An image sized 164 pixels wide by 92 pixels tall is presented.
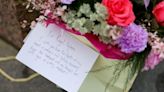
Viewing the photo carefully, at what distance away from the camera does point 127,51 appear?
2.70 ft

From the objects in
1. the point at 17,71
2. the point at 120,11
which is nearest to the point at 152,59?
the point at 120,11

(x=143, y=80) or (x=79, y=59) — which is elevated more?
(x=79, y=59)

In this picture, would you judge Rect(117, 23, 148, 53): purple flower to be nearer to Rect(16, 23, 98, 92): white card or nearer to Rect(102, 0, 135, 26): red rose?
Rect(102, 0, 135, 26): red rose

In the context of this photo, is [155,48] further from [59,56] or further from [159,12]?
[59,56]

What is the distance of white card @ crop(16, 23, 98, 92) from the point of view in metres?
0.95

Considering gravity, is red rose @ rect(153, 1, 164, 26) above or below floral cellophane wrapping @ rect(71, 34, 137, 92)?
above

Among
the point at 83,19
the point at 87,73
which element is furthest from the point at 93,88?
the point at 83,19

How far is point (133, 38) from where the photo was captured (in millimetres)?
801

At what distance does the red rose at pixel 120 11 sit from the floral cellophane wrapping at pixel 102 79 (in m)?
0.14

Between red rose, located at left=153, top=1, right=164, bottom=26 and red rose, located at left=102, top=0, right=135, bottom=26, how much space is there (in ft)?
0.19

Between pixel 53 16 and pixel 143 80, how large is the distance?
16.5 inches

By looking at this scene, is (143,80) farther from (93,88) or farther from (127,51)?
Result: (127,51)

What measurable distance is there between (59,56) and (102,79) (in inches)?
5.5

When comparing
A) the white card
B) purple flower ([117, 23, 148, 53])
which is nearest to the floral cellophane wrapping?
the white card
